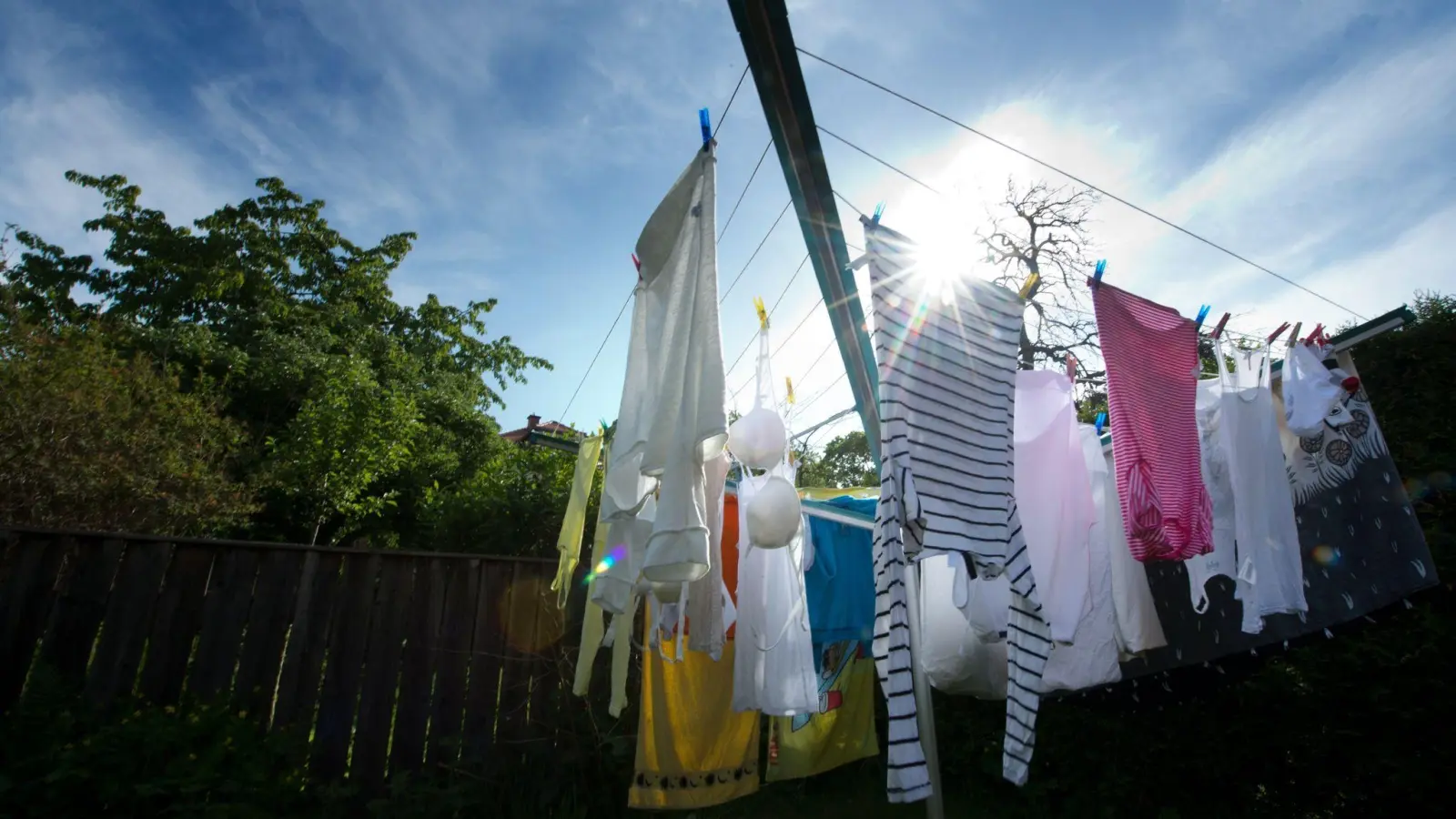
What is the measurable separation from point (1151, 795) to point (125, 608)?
17.5ft

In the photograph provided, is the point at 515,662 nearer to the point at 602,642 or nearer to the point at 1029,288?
the point at 602,642

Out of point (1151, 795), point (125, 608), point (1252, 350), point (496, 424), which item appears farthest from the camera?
point (496, 424)

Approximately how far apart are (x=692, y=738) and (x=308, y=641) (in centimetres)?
212

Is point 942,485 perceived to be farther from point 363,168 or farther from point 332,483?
point 332,483

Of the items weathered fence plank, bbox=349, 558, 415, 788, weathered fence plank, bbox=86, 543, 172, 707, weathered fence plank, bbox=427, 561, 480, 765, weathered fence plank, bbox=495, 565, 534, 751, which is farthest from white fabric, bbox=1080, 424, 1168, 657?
weathered fence plank, bbox=86, 543, 172, 707

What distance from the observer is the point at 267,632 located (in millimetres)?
3492

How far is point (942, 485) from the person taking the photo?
211cm

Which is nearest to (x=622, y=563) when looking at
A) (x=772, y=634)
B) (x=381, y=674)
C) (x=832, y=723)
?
(x=772, y=634)

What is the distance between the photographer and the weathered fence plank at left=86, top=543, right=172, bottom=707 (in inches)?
127

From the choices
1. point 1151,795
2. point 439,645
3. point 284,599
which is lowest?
point 1151,795

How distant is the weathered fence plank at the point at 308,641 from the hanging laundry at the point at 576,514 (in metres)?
1.19

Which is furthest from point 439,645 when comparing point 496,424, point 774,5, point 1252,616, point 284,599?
point 496,424

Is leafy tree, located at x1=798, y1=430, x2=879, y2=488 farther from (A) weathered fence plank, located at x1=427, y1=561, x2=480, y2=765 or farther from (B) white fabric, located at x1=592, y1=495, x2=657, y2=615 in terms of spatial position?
(B) white fabric, located at x1=592, y1=495, x2=657, y2=615

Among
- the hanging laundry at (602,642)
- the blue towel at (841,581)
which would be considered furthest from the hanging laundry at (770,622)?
the hanging laundry at (602,642)
